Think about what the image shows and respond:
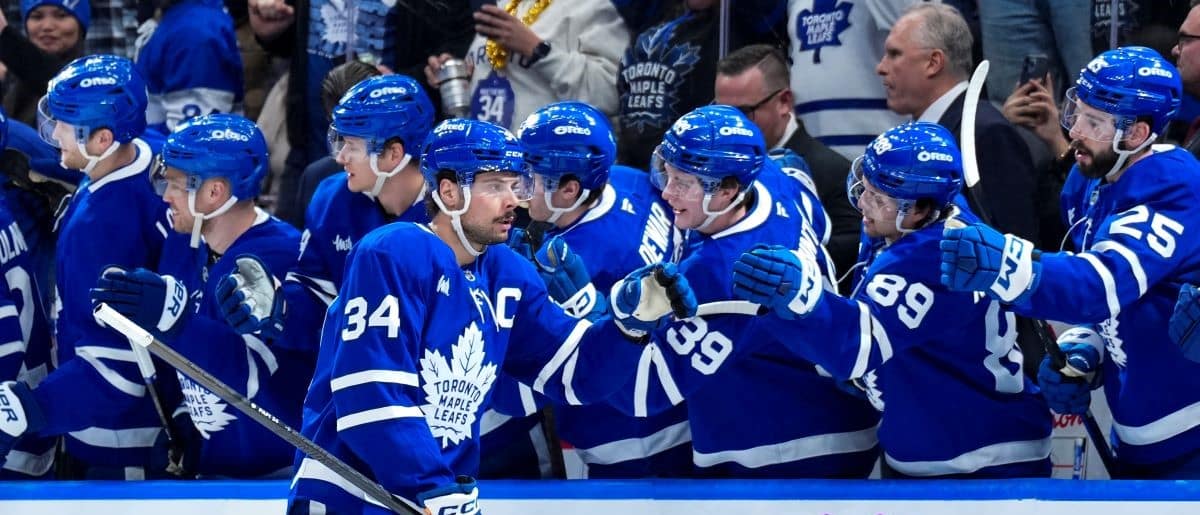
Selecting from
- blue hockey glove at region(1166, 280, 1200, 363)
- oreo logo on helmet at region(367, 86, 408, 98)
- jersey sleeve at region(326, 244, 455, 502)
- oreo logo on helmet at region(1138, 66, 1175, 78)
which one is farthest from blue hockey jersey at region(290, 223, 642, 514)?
oreo logo on helmet at region(1138, 66, 1175, 78)

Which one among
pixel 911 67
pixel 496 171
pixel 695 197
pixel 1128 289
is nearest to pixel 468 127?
pixel 496 171

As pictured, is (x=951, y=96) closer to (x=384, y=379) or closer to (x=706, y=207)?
(x=706, y=207)

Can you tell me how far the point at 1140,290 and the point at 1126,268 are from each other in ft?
0.25

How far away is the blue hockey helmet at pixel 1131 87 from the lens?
15.2ft

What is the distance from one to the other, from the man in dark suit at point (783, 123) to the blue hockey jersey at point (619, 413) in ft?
1.95

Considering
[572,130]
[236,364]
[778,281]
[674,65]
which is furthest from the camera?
[674,65]

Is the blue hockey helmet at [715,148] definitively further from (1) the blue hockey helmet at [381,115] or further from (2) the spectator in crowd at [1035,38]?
(2) the spectator in crowd at [1035,38]

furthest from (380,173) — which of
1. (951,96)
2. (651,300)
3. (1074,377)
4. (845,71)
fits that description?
(1074,377)

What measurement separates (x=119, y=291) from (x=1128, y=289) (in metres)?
2.64

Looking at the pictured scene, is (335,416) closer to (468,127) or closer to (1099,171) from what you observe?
(468,127)

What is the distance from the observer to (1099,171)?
4734mm

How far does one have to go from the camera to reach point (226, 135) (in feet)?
17.6

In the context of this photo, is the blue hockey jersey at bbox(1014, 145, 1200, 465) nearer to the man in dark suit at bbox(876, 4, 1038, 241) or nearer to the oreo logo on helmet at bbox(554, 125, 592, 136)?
the man in dark suit at bbox(876, 4, 1038, 241)

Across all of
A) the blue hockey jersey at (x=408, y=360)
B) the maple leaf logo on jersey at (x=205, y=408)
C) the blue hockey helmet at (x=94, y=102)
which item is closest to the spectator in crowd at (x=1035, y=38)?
the blue hockey jersey at (x=408, y=360)
